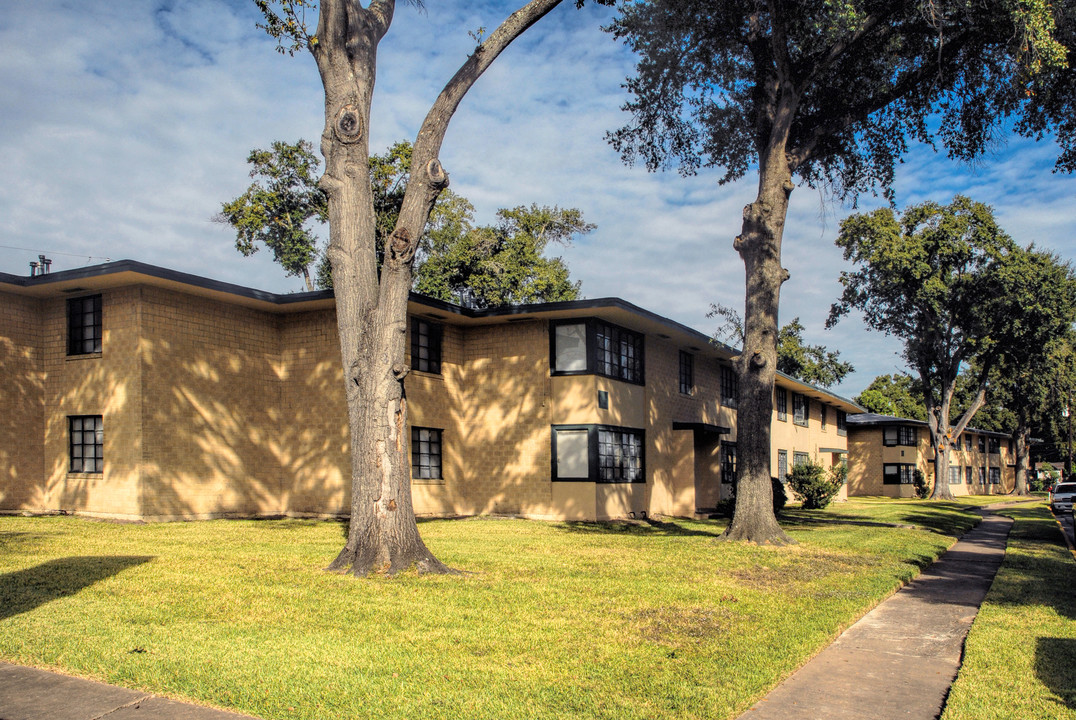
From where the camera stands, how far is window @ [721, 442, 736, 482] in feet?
96.9

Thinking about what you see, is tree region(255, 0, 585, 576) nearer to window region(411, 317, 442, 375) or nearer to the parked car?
window region(411, 317, 442, 375)

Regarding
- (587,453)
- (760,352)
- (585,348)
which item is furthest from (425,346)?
(760,352)

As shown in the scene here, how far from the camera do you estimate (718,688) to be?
573 centimetres

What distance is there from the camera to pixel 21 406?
1823 centimetres

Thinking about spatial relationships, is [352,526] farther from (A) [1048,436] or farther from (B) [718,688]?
(A) [1048,436]

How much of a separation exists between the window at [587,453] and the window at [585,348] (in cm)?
148

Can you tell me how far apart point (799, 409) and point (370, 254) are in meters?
31.2

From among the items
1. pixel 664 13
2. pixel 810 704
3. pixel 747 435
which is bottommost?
pixel 810 704

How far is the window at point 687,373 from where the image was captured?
27.0m

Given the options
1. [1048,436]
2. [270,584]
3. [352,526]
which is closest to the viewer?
[270,584]

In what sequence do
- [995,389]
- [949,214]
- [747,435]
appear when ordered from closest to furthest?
[747,435], [949,214], [995,389]

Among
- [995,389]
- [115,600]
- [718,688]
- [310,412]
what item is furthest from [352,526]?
[995,389]

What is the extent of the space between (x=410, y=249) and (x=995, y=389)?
65.0m

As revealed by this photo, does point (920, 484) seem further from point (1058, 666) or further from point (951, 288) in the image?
point (1058, 666)
